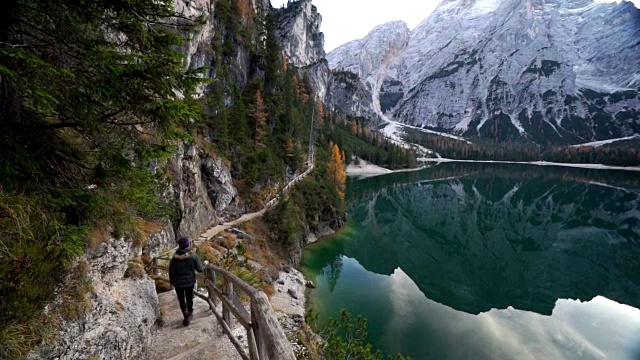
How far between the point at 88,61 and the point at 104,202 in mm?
2510

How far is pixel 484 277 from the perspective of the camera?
4591cm

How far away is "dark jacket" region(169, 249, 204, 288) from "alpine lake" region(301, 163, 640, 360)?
20239 millimetres

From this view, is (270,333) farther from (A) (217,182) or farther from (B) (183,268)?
(A) (217,182)

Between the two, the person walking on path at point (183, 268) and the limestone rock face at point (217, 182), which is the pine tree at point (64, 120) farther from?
the limestone rock face at point (217, 182)

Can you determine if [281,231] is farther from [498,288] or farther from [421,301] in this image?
[498,288]

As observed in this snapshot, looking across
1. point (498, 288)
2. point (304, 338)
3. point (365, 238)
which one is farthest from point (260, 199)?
point (498, 288)

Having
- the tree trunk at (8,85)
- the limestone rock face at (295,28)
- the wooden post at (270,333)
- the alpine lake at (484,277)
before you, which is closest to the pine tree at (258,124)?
the alpine lake at (484,277)

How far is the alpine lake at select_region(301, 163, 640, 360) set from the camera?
27.6 meters

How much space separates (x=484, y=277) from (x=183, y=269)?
4763 cm

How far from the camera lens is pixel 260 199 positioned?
44.6 meters

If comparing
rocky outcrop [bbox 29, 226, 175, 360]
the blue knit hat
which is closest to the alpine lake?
the blue knit hat

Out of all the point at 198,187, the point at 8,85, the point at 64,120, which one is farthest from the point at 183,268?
the point at 198,187

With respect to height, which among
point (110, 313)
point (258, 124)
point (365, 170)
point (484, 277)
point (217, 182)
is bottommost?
point (484, 277)

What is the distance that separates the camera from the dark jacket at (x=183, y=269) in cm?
853
